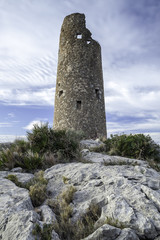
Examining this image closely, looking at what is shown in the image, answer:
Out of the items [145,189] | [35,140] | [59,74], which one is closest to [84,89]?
[59,74]

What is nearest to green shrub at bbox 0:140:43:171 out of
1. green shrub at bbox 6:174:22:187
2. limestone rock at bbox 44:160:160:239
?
limestone rock at bbox 44:160:160:239

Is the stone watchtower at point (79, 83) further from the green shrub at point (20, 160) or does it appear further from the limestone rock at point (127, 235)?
the limestone rock at point (127, 235)

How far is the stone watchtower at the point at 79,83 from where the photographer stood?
1408 cm

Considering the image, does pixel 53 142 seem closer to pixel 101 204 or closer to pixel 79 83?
pixel 101 204

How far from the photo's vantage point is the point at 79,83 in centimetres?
1438

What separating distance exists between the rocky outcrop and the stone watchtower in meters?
9.12

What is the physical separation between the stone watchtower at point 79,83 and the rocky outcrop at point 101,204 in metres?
9.12

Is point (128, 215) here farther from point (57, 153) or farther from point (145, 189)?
point (57, 153)

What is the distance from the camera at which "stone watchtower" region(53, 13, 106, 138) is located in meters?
14.1

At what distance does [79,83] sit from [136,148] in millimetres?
8146

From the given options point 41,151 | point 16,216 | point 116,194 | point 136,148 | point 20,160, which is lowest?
point 16,216

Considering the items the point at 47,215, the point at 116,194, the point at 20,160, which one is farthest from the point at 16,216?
the point at 20,160

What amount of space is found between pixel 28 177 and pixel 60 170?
895mm

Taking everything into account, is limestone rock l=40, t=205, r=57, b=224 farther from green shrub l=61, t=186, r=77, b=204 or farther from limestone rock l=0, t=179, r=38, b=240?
green shrub l=61, t=186, r=77, b=204
